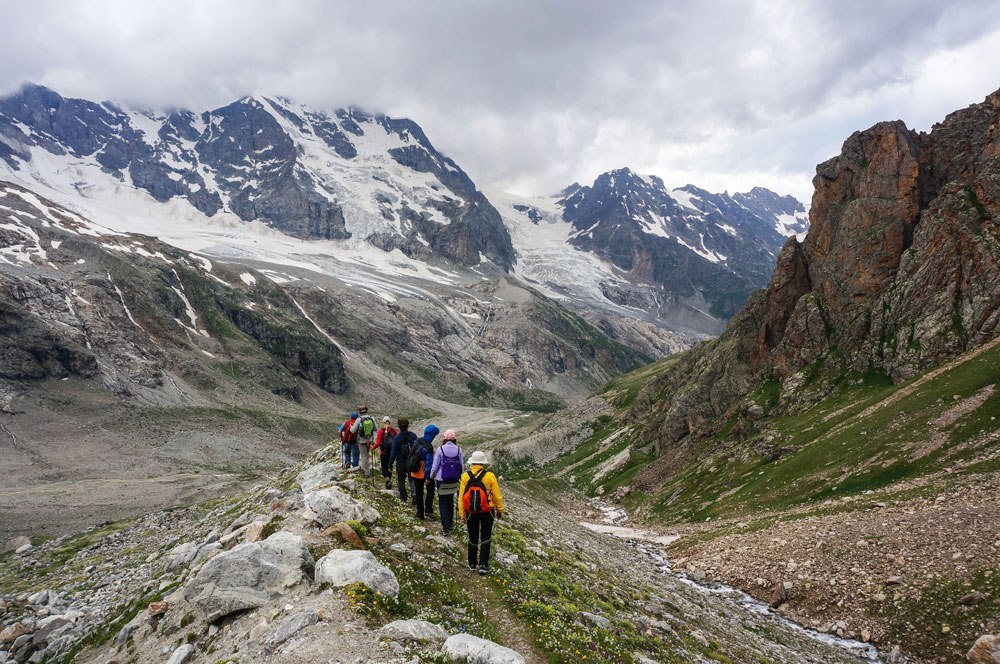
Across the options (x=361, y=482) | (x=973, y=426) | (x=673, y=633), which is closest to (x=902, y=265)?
(x=973, y=426)

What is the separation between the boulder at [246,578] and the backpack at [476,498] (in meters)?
4.73

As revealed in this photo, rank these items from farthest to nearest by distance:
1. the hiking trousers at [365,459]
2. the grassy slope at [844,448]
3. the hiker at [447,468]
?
1. the grassy slope at [844,448]
2. the hiking trousers at [365,459]
3. the hiker at [447,468]

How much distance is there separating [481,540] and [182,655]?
8.39m

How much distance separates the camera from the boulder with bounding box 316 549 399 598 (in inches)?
520

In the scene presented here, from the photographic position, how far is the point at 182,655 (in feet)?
39.3

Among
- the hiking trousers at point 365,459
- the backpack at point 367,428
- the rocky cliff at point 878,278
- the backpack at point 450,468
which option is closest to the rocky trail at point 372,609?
the backpack at point 450,468

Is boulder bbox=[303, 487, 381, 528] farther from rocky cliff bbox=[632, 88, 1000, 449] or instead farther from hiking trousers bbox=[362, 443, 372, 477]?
rocky cliff bbox=[632, 88, 1000, 449]

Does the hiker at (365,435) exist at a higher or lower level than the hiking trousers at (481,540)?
higher

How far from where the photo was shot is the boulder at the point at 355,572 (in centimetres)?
1320

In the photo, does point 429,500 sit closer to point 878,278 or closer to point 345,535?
point 345,535

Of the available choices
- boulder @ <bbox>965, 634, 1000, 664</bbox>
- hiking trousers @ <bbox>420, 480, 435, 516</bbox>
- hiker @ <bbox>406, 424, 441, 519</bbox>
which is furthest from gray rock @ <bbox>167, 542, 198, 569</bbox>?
boulder @ <bbox>965, 634, 1000, 664</bbox>

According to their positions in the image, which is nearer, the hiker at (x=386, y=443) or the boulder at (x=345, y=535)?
the boulder at (x=345, y=535)

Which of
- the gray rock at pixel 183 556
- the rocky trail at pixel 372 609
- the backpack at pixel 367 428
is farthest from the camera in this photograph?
the backpack at pixel 367 428

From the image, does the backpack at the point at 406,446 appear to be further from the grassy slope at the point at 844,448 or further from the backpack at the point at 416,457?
the grassy slope at the point at 844,448
